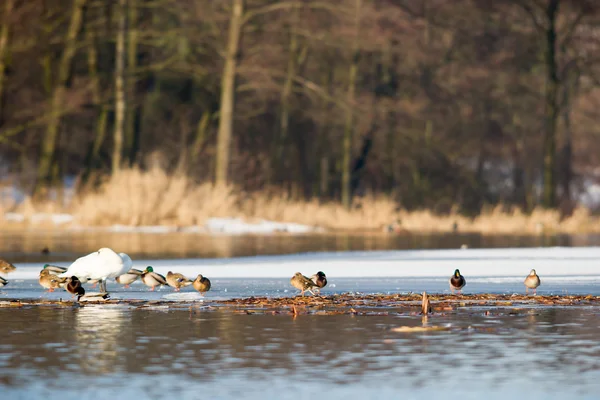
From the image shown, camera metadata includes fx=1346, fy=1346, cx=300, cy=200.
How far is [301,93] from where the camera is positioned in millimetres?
63406

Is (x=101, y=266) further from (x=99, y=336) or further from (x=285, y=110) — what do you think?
(x=285, y=110)

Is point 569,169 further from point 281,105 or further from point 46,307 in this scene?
point 46,307

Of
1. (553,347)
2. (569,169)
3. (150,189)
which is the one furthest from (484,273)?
(569,169)

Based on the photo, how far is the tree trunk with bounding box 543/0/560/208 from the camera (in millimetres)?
52438

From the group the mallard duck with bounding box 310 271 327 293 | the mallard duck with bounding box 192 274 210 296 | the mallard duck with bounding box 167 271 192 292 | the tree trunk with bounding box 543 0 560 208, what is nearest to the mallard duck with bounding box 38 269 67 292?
the mallard duck with bounding box 167 271 192 292

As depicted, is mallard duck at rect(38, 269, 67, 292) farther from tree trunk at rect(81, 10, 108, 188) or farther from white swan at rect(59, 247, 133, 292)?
tree trunk at rect(81, 10, 108, 188)

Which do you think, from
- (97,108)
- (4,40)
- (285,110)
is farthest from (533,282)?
(285,110)

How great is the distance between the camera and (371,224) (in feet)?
156

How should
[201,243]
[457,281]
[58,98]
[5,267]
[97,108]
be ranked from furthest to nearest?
[97,108] → [58,98] → [201,243] → [5,267] → [457,281]

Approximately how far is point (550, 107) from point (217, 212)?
17230 millimetres

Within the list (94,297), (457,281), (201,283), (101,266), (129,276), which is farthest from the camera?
(129,276)

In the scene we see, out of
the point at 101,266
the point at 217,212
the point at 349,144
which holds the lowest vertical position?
the point at 101,266

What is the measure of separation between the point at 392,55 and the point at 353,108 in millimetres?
13659

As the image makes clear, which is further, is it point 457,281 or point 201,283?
point 457,281
